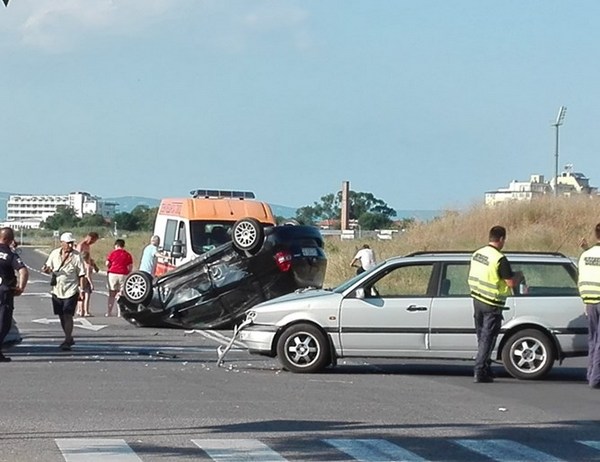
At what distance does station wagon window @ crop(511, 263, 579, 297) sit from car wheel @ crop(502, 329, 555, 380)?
1.76 feet

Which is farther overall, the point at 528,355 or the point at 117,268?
the point at 117,268

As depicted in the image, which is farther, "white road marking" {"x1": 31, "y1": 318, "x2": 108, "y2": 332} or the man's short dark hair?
"white road marking" {"x1": 31, "y1": 318, "x2": 108, "y2": 332}

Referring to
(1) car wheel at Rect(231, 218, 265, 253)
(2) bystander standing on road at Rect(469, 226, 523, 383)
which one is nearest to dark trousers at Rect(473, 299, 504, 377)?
(2) bystander standing on road at Rect(469, 226, 523, 383)

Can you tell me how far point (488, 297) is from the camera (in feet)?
49.1

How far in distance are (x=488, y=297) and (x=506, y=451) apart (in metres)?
4.75

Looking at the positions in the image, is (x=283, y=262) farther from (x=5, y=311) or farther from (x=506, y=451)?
(x=506, y=451)

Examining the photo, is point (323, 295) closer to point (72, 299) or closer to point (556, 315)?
point (556, 315)

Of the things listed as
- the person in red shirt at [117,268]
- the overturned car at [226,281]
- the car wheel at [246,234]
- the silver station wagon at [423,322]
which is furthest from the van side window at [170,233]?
the silver station wagon at [423,322]

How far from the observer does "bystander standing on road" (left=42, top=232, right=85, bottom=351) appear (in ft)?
59.3

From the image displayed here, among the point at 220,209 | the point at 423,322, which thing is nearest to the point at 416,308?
the point at 423,322

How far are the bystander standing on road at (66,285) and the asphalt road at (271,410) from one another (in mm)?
415

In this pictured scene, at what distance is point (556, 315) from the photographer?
15.4 m

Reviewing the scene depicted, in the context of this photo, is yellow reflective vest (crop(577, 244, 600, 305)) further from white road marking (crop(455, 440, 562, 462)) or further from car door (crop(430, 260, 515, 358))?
white road marking (crop(455, 440, 562, 462))

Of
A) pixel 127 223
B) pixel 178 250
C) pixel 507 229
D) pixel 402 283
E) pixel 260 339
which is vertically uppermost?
pixel 127 223
